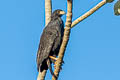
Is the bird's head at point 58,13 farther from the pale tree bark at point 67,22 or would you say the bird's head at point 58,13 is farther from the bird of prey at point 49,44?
the pale tree bark at point 67,22

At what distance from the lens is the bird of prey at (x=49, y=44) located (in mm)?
6782

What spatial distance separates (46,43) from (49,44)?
8 centimetres

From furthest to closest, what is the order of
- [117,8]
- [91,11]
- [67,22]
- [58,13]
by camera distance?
[58,13]
[91,11]
[67,22]
[117,8]

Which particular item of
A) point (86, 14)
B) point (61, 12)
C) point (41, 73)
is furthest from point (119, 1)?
point (61, 12)

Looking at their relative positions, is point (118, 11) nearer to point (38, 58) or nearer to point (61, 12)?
point (38, 58)

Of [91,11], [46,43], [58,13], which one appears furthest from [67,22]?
[58,13]

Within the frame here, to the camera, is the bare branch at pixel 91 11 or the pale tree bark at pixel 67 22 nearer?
the pale tree bark at pixel 67 22

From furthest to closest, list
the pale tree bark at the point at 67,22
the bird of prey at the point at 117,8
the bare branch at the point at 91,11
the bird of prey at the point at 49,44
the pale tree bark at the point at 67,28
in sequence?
1. the bird of prey at the point at 49,44
2. the bare branch at the point at 91,11
3. the pale tree bark at the point at 67,22
4. the pale tree bark at the point at 67,28
5. the bird of prey at the point at 117,8

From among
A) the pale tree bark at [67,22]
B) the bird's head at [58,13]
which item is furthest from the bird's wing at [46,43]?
the bird's head at [58,13]

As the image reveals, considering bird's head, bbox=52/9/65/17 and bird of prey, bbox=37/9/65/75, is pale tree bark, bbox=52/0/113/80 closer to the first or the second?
bird of prey, bbox=37/9/65/75

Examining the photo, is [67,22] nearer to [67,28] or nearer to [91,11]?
[67,28]

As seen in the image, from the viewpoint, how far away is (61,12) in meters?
7.84

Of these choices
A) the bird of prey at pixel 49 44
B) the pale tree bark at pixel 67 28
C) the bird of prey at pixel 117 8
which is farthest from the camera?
the bird of prey at pixel 49 44

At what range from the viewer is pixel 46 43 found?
7000 mm
